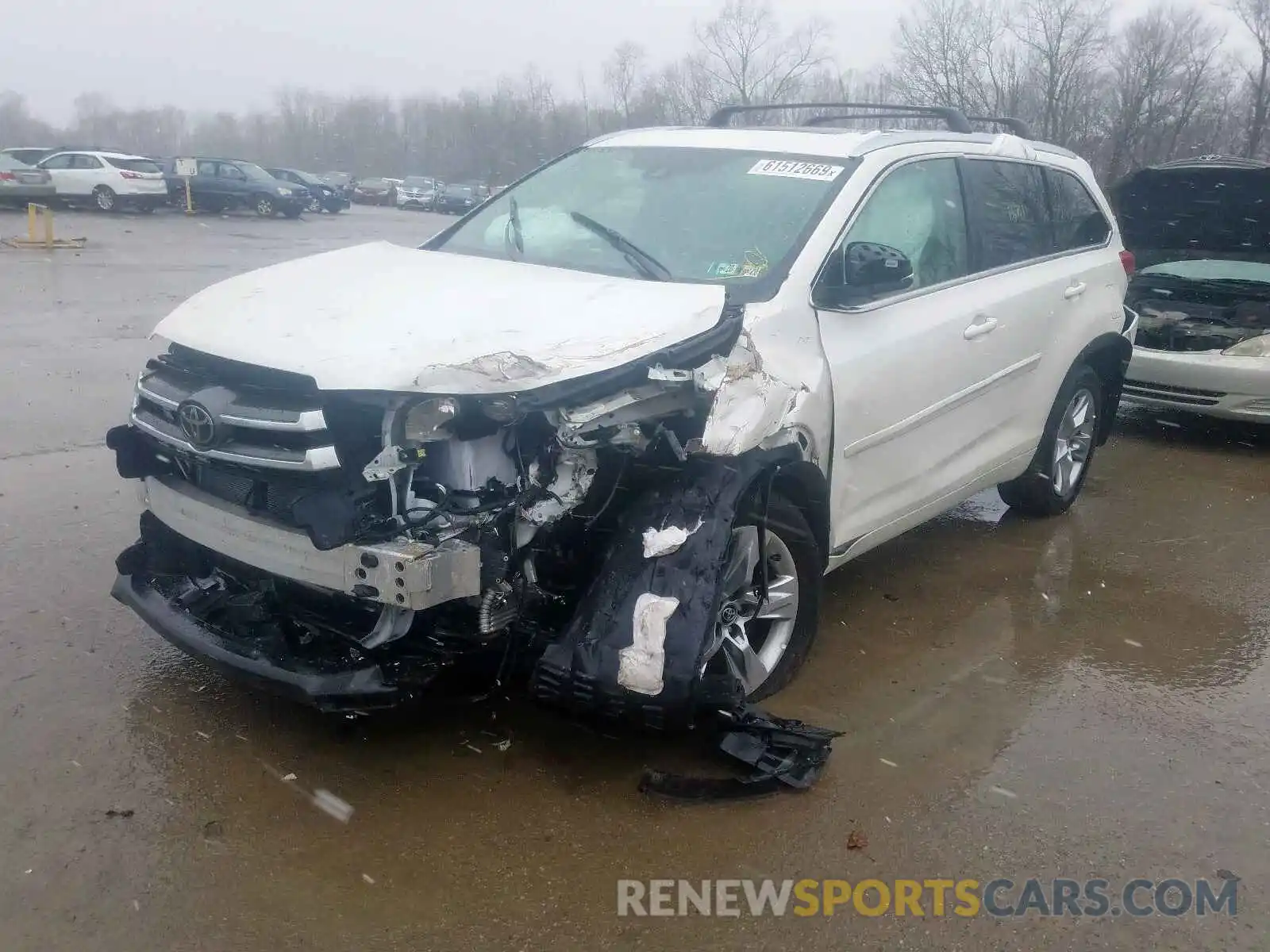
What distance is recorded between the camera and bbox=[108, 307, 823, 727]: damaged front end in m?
2.90

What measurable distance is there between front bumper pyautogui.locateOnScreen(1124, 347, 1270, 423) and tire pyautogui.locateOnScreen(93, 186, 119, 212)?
27.1m

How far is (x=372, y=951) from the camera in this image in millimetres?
2559

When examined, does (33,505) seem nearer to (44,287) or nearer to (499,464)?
(499,464)

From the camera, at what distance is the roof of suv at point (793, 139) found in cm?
430

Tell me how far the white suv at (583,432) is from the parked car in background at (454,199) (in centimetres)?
4053

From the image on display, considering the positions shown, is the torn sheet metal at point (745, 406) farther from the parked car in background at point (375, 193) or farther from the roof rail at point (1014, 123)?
the parked car in background at point (375, 193)

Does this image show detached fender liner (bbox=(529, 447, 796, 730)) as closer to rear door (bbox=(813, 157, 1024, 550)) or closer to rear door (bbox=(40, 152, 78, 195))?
rear door (bbox=(813, 157, 1024, 550))

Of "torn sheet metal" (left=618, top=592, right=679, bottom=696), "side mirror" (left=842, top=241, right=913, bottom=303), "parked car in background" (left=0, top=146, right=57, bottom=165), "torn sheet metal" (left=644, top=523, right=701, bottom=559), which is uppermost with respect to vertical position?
"parked car in background" (left=0, top=146, right=57, bottom=165)

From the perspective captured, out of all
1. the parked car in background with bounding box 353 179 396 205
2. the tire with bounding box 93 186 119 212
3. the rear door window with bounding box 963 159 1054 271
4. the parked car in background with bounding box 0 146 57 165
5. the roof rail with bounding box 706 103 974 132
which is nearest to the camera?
the rear door window with bounding box 963 159 1054 271

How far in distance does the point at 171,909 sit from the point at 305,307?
68.1 inches

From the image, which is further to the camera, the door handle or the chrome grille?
the door handle

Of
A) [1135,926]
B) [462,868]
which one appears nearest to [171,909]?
[462,868]

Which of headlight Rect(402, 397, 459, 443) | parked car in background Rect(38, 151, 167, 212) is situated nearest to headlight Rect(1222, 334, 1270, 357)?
headlight Rect(402, 397, 459, 443)
